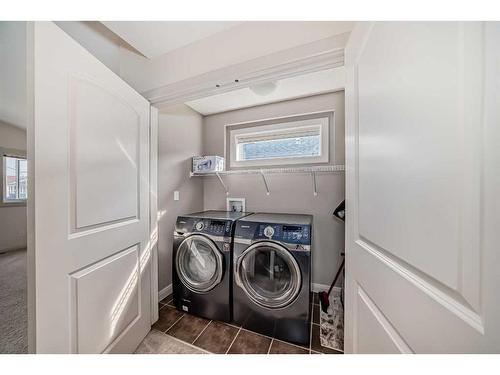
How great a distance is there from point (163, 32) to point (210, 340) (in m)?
2.37

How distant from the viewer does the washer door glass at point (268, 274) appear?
133cm

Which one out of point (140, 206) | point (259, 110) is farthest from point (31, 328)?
point (259, 110)

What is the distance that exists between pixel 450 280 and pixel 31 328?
4.62 feet

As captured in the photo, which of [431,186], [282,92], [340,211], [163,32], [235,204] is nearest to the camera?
[431,186]

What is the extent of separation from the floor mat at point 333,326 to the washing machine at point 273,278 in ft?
0.49

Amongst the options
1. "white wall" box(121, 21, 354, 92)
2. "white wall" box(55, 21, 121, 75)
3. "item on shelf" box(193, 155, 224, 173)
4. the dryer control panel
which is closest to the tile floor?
the dryer control panel

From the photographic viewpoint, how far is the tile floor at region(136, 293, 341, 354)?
1.26 m

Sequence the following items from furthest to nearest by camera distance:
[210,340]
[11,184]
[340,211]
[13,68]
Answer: [11,184] → [340,211] → [210,340] → [13,68]

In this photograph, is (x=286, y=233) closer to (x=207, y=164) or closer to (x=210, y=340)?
(x=210, y=340)

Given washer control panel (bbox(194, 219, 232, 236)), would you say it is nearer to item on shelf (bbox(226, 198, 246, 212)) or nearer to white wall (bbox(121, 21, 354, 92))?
item on shelf (bbox(226, 198, 246, 212))

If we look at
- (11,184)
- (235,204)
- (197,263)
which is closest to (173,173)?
(235,204)

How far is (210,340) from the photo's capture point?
53.1 inches
